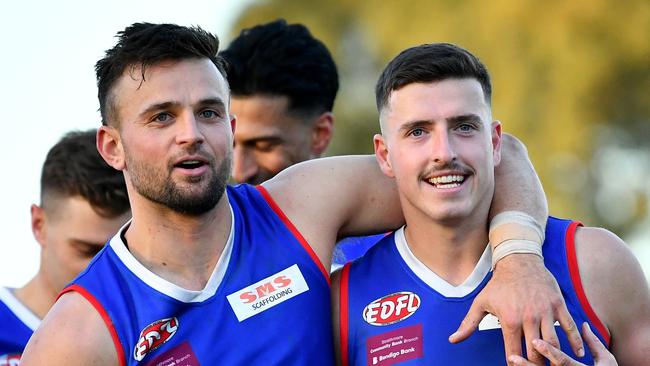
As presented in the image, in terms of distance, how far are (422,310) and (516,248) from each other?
0.48 m

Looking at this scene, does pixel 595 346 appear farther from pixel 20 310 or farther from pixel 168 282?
pixel 20 310

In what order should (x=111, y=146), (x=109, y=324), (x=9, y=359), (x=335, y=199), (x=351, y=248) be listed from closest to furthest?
(x=109, y=324) → (x=111, y=146) → (x=335, y=199) → (x=351, y=248) → (x=9, y=359)

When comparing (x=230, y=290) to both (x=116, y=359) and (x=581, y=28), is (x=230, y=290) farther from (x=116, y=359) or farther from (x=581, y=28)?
(x=581, y=28)

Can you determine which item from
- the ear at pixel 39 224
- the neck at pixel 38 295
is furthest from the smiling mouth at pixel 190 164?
the ear at pixel 39 224

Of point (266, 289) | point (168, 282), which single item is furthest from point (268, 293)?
point (168, 282)

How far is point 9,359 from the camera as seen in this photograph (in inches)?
258

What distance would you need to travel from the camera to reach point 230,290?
4918mm

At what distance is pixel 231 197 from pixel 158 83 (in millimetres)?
685

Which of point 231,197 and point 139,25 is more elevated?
point 139,25

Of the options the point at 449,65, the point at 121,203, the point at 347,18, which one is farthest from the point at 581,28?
the point at 449,65

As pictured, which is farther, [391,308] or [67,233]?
[67,233]

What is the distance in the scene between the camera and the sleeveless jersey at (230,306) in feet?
15.5

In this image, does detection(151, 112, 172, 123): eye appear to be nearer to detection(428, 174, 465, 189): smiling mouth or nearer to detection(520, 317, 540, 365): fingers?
detection(428, 174, 465, 189): smiling mouth

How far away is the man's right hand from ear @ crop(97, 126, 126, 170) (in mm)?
1866
